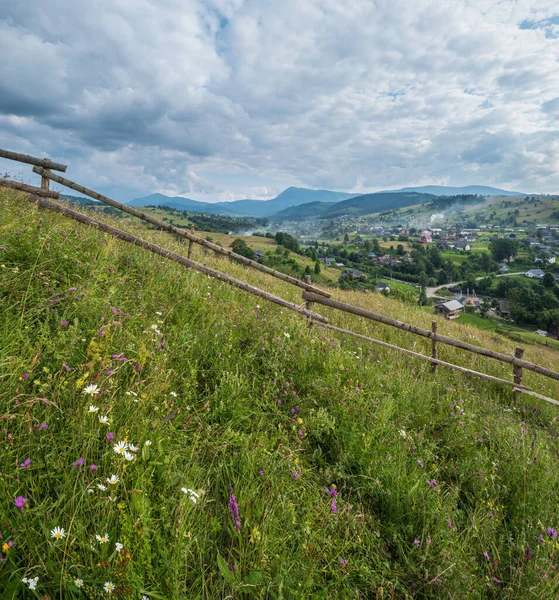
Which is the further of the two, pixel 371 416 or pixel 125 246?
pixel 125 246

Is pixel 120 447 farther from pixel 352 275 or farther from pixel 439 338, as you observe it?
pixel 352 275

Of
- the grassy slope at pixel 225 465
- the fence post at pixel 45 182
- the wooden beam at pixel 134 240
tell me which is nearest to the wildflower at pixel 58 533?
the grassy slope at pixel 225 465

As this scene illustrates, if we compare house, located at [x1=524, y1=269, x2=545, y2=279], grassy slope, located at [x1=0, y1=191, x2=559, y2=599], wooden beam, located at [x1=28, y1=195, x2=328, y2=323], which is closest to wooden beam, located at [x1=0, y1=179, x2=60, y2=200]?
wooden beam, located at [x1=28, y1=195, x2=328, y2=323]

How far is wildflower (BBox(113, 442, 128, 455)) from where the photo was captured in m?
1.97

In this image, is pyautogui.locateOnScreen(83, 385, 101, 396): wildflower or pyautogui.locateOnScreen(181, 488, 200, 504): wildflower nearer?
pyautogui.locateOnScreen(181, 488, 200, 504): wildflower

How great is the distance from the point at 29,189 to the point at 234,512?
6.96 metres

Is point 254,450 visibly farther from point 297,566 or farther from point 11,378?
point 11,378

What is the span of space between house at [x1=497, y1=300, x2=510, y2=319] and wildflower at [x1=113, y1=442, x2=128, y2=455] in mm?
72484

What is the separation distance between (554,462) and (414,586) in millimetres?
3031

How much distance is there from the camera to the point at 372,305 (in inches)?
500

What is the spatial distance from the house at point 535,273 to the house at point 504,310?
4527cm

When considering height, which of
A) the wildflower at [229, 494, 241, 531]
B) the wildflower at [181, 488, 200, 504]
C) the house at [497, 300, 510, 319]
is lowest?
the house at [497, 300, 510, 319]

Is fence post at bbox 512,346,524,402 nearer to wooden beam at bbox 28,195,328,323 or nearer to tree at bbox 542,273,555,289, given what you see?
→ wooden beam at bbox 28,195,328,323

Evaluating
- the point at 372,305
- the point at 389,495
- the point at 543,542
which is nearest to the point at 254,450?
the point at 389,495
